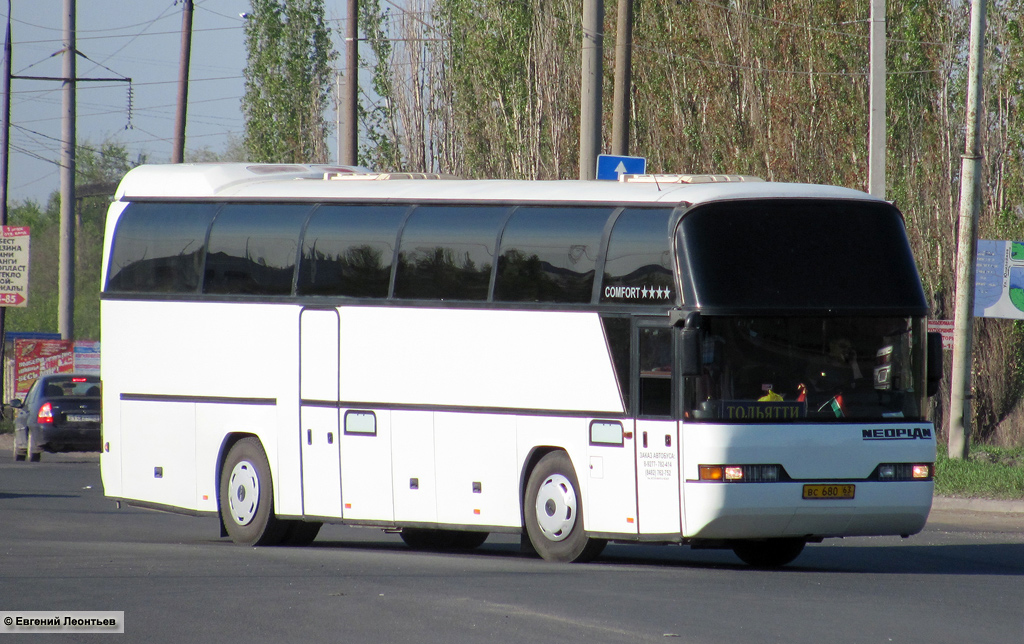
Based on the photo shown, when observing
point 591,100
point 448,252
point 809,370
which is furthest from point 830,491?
point 591,100

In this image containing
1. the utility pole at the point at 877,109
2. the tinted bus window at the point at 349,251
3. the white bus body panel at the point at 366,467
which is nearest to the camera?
the white bus body panel at the point at 366,467

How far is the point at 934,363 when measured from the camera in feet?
43.1

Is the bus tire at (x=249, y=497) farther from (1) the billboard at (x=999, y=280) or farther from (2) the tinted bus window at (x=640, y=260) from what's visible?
(1) the billboard at (x=999, y=280)

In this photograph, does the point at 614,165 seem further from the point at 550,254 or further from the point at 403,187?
the point at 550,254

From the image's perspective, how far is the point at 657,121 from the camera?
120ft

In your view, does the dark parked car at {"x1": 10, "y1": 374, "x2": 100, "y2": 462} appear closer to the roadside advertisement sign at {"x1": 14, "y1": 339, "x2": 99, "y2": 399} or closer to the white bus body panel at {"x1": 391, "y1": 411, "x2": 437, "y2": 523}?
the roadside advertisement sign at {"x1": 14, "y1": 339, "x2": 99, "y2": 399}

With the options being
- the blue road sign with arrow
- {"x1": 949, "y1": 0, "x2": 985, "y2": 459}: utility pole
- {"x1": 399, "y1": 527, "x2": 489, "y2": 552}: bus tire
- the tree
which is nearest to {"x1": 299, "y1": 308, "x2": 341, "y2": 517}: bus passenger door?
{"x1": 399, "y1": 527, "x2": 489, "y2": 552}: bus tire

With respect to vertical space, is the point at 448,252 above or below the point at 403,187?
below

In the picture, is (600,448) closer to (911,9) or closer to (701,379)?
(701,379)

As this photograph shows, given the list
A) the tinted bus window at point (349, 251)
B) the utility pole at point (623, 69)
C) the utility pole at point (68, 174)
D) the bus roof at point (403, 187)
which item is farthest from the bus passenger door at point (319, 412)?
the utility pole at point (68, 174)

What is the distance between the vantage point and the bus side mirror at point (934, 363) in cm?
1307

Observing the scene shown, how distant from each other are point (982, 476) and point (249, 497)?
417 inches

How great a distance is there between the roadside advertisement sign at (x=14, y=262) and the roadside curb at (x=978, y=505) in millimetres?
25865

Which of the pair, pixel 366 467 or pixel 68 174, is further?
pixel 68 174
